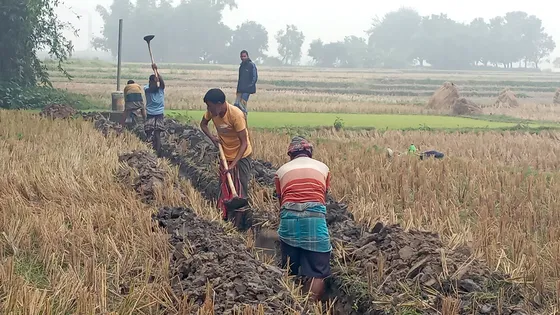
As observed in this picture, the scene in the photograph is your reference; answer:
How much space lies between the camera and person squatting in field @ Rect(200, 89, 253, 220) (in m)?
6.94

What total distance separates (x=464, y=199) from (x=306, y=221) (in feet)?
9.26

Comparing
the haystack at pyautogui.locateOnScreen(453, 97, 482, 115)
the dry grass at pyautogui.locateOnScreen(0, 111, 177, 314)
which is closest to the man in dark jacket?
the dry grass at pyautogui.locateOnScreen(0, 111, 177, 314)

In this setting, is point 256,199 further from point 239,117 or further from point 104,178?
point 104,178

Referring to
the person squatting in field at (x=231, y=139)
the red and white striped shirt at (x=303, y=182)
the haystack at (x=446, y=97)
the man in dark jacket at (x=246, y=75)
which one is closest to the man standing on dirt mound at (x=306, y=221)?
the red and white striped shirt at (x=303, y=182)

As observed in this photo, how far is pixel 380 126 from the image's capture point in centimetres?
1661

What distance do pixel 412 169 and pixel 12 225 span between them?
16.8 feet

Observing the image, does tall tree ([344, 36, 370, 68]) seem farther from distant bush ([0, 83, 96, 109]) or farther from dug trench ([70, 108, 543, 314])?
dug trench ([70, 108, 543, 314])

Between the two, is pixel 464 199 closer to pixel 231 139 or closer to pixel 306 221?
pixel 231 139

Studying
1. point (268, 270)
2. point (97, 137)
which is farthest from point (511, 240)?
point (97, 137)

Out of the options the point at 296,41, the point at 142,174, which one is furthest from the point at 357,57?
the point at 142,174

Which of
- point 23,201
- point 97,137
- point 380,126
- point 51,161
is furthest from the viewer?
point 380,126

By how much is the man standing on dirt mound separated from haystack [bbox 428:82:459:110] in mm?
19241

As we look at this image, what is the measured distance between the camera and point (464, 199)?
7.70m

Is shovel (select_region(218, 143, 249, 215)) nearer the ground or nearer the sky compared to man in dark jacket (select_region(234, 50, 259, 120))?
nearer the ground
